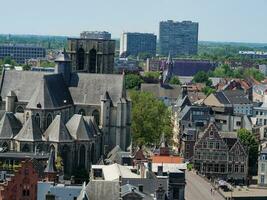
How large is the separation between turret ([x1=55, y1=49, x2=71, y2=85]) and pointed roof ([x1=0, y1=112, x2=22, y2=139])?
11.8 metres

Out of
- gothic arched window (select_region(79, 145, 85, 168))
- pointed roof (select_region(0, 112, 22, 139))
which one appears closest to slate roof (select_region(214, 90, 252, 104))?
gothic arched window (select_region(79, 145, 85, 168))

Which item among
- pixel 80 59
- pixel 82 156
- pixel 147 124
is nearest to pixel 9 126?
pixel 82 156

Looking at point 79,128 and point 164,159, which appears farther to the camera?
point 79,128

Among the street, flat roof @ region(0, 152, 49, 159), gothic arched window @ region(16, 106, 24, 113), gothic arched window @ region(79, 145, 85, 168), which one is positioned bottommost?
the street

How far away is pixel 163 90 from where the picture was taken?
182 metres

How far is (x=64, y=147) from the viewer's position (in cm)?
9644

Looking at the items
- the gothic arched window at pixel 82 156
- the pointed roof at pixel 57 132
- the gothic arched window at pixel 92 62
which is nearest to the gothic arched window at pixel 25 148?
the pointed roof at pixel 57 132

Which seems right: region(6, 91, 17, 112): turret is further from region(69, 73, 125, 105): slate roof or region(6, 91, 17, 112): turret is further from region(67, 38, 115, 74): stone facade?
region(67, 38, 115, 74): stone facade

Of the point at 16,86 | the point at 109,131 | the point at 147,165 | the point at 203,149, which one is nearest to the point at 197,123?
the point at 203,149

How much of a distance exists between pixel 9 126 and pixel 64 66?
605 inches

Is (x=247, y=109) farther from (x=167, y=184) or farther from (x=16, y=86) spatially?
(x=167, y=184)

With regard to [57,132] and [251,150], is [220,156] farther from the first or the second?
[57,132]

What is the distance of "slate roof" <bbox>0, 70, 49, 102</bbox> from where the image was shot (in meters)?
105

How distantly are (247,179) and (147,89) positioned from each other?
73161mm
